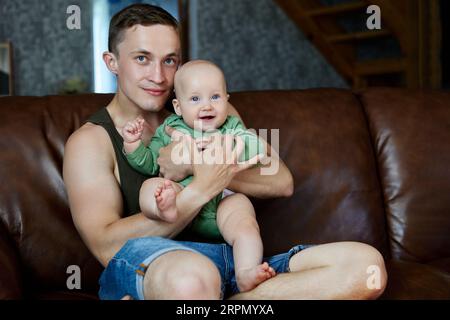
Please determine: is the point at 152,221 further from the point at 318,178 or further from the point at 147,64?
the point at 318,178

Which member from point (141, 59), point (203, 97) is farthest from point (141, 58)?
point (203, 97)

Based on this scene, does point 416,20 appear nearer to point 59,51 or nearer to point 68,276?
point 59,51

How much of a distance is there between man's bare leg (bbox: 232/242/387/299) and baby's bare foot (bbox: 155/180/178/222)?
0.25 meters

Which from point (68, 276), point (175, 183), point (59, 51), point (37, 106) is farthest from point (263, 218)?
point (59, 51)

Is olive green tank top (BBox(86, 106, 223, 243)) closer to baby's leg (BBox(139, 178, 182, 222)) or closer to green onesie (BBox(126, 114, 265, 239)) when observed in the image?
green onesie (BBox(126, 114, 265, 239))

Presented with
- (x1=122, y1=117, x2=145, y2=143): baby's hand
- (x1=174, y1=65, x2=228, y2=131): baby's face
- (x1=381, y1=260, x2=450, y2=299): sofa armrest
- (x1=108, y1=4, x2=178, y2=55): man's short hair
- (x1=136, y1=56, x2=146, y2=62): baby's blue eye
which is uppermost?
(x1=108, y1=4, x2=178, y2=55): man's short hair

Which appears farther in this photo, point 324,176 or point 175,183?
point 324,176

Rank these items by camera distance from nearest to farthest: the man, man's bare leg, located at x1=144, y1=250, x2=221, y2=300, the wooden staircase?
man's bare leg, located at x1=144, y1=250, x2=221, y2=300 → the man → the wooden staircase

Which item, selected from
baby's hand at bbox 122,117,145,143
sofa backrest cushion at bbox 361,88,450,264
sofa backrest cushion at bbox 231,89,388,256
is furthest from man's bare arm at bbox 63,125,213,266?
sofa backrest cushion at bbox 361,88,450,264

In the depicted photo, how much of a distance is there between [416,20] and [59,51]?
275 cm

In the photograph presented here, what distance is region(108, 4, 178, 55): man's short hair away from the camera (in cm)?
180

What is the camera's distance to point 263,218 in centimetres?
204

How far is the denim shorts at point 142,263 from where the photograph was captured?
1.40 meters

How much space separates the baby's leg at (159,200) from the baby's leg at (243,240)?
0.53ft
